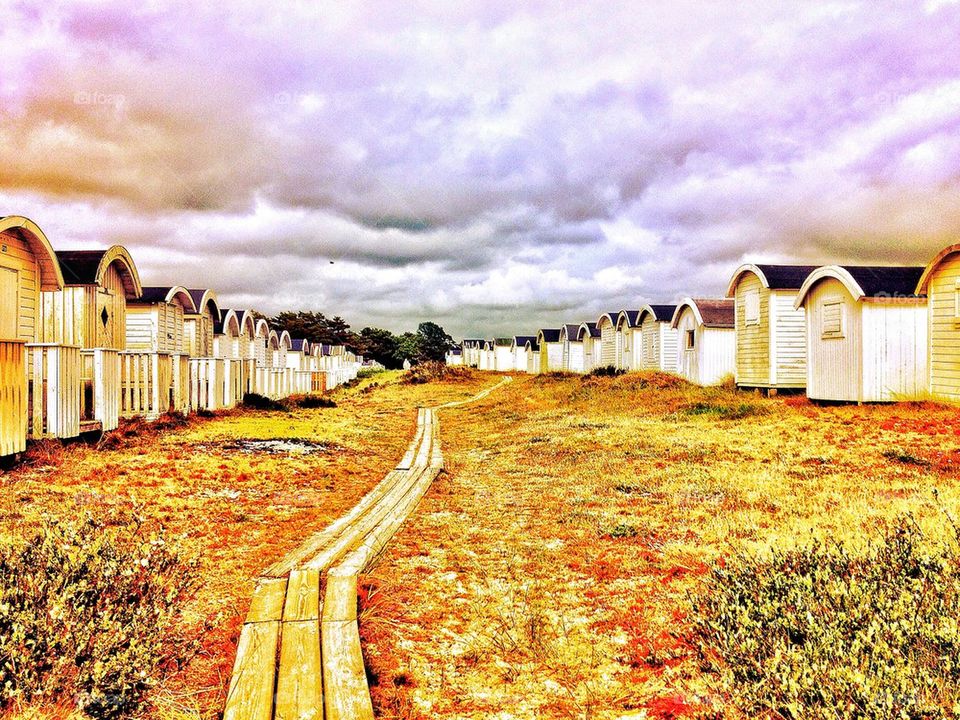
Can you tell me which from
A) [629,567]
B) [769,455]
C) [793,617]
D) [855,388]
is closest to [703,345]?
[855,388]

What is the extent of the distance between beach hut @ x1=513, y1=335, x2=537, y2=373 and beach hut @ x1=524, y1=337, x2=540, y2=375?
2.37 feet

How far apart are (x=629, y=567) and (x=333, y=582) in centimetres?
277

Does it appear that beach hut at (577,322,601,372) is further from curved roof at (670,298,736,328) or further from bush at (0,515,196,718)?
bush at (0,515,196,718)

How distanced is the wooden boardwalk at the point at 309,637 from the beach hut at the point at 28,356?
6189 mm

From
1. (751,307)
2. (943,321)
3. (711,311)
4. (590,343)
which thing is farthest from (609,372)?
(943,321)

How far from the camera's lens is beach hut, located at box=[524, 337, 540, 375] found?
68438 mm

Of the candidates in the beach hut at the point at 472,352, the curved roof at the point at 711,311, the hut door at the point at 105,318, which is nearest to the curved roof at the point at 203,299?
the hut door at the point at 105,318

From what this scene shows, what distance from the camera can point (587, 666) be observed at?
3.96m

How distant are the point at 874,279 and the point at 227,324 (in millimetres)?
32136

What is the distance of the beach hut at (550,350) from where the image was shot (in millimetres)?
57125

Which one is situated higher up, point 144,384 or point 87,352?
point 87,352

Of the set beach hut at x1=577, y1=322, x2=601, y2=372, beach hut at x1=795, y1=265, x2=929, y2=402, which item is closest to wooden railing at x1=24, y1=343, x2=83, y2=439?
beach hut at x1=795, y1=265, x2=929, y2=402

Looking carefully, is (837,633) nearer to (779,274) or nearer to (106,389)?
(106,389)

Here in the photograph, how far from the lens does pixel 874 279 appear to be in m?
17.5
